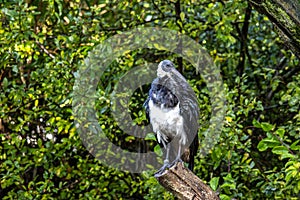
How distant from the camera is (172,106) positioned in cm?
231

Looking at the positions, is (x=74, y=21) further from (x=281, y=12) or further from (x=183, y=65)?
(x=281, y=12)

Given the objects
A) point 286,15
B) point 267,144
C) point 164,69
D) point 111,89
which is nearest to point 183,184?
point 267,144

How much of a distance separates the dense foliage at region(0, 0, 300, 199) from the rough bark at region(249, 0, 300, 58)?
3.27ft

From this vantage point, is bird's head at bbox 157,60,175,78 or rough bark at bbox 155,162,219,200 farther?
bird's head at bbox 157,60,175,78

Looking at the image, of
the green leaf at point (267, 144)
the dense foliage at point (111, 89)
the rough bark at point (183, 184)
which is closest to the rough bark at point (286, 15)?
the green leaf at point (267, 144)

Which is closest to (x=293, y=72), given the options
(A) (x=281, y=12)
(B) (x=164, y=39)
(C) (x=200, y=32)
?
(C) (x=200, y=32)

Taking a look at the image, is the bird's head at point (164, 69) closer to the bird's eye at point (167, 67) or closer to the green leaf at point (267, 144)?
the bird's eye at point (167, 67)

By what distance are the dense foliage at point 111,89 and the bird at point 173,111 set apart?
33 centimetres

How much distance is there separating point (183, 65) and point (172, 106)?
1139 millimetres

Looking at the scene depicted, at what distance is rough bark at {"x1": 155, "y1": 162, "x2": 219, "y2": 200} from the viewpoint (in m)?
1.99

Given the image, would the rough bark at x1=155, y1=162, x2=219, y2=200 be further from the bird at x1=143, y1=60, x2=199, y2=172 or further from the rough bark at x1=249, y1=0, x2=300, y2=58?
the rough bark at x1=249, y1=0, x2=300, y2=58

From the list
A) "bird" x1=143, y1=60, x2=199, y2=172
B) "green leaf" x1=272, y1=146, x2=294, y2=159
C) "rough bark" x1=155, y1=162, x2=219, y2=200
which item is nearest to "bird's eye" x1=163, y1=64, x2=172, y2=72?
"bird" x1=143, y1=60, x2=199, y2=172

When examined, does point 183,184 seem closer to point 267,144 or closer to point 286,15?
point 267,144

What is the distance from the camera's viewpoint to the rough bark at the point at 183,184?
199 cm
